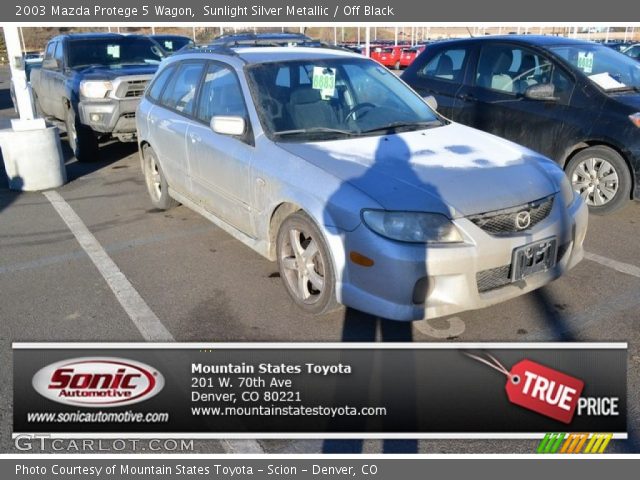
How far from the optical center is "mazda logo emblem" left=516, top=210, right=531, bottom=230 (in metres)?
3.29

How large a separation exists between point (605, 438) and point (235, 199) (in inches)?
113

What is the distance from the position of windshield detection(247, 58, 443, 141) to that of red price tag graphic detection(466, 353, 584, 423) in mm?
1958

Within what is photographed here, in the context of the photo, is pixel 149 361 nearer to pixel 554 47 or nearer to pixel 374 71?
pixel 374 71

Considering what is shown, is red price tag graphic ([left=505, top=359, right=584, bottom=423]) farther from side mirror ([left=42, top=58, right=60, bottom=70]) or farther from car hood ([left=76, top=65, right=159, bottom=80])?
side mirror ([left=42, top=58, right=60, bottom=70])

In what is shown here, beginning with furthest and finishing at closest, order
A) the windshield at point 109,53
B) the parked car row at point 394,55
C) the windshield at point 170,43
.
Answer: the parked car row at point 394,55 → the windshield at point 170,43 → the windshield at point 109,53

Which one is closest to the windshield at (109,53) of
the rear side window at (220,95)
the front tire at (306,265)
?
the rear side window at (220,95)

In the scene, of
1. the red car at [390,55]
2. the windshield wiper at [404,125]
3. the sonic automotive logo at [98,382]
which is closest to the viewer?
the sonic automotive logo at [98,382]

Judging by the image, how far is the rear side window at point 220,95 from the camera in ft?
14.0

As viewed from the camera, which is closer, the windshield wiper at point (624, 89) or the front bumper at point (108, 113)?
the windshield wiper at point (624, 89)

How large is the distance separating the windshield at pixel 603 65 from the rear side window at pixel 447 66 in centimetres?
105

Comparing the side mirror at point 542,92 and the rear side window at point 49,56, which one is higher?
the rear side window at point 49,56

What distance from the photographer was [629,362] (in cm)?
320

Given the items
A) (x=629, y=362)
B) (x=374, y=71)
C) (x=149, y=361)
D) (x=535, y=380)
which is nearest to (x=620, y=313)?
(x=629, y=362)

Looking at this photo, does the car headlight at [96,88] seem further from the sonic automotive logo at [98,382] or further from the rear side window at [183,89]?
the sonic automotive logo at [98,382]
